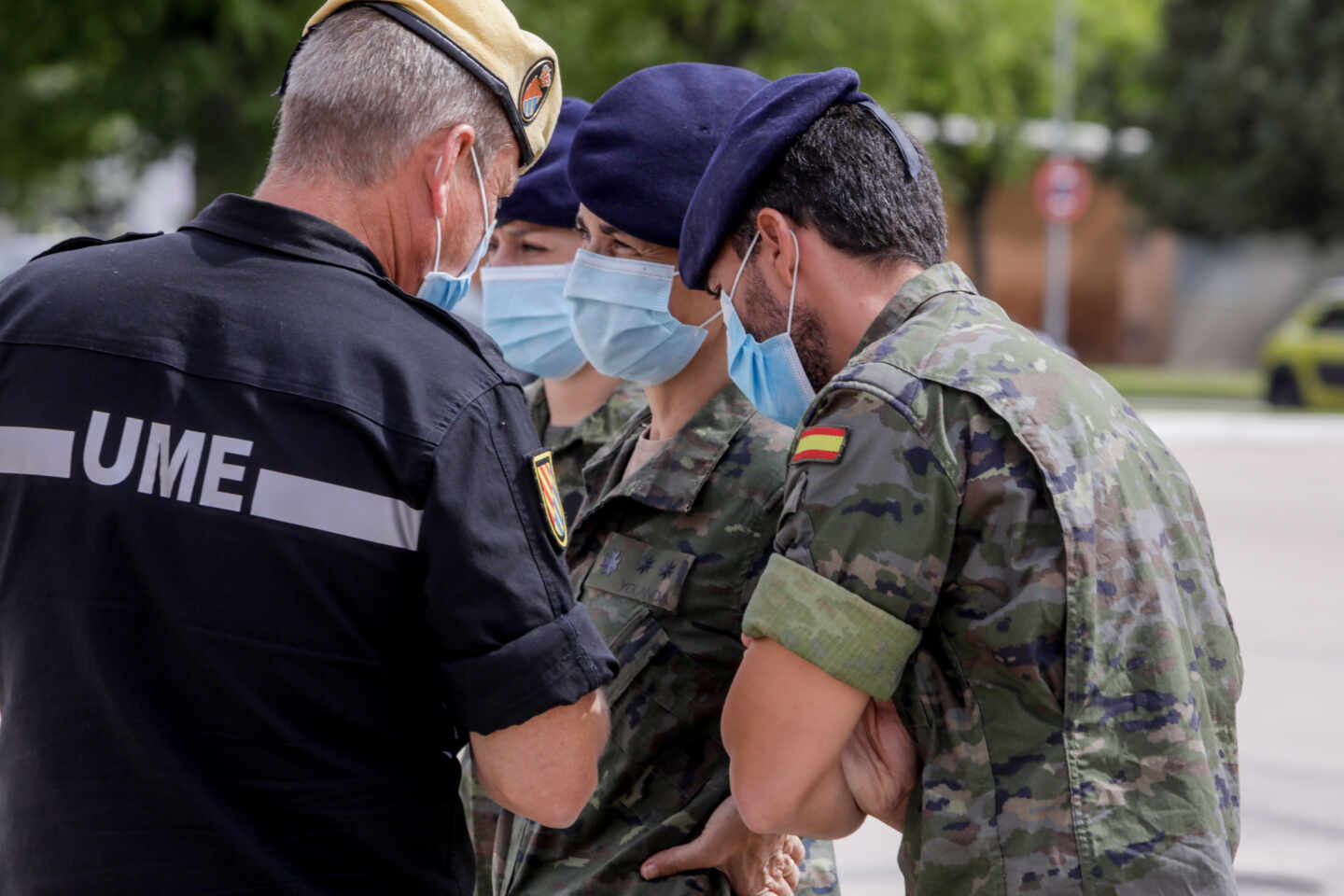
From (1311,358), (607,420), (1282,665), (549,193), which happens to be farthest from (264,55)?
(607,420)

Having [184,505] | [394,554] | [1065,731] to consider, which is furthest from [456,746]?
[1065,731]

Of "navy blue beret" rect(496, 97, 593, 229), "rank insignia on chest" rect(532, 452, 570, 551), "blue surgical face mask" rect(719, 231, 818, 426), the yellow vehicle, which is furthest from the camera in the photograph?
the yellow vehicle

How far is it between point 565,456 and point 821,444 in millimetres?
1210

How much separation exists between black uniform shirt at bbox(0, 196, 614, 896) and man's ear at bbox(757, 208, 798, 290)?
0.45 m

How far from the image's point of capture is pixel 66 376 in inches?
62.2

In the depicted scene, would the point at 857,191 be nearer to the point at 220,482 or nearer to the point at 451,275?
the point at 451,275

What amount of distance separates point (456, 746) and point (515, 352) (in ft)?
4.66

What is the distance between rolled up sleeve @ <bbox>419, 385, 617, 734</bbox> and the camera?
5.07 ft

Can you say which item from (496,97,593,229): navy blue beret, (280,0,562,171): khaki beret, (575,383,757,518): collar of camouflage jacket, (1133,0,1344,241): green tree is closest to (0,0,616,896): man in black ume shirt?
(280,0,562,171): khaki beret

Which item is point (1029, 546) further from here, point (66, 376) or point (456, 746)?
point (66, 376)

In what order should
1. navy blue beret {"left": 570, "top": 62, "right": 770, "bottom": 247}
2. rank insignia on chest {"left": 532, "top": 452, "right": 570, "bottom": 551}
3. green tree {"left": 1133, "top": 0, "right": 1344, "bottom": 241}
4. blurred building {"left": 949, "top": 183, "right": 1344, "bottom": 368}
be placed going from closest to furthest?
rank insignia on chest {"left": 532, "top": 452, "right": 570, "bottom": 551}
navy blue beret {"left": 570, "top": 62, "right": 770, "bottom": 247}
green tree {"left": 1133, "top": 0, "right": 1344, "bottom": 241}
blurred building {"left": 949, "top": 183, "right": 1344, "bottom": 368}

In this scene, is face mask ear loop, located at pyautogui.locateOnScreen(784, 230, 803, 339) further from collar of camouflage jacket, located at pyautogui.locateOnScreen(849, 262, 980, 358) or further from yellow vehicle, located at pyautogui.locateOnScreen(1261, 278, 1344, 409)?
yellow vehicle, located at pyautogui.locateOnScreen(1261, 278, 1344, 409)

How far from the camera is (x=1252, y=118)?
2309 centimetres

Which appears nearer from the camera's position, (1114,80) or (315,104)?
(315,104)
